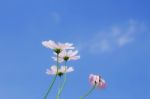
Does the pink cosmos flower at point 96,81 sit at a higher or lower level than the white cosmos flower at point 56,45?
lower

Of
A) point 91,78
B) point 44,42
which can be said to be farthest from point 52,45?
point 91,78

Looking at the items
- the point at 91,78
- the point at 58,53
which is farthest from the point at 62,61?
the point at 91,78

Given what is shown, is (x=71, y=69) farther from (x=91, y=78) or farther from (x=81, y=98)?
(x=81, y=98)

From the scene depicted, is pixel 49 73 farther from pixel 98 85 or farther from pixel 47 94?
pixel 47 94

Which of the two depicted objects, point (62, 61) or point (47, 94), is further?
point (62, 61)

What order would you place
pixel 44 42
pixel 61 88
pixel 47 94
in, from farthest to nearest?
pixel 44 42 < pixel 61 88 < pixel 47 94

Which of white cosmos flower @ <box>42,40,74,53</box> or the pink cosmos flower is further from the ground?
white cosmos flower @ <box>42,40,74,53</box>

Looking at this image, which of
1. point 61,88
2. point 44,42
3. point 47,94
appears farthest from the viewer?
point 44,42

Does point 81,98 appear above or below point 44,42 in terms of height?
below

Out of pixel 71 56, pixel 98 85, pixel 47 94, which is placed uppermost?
pixel 71 56
